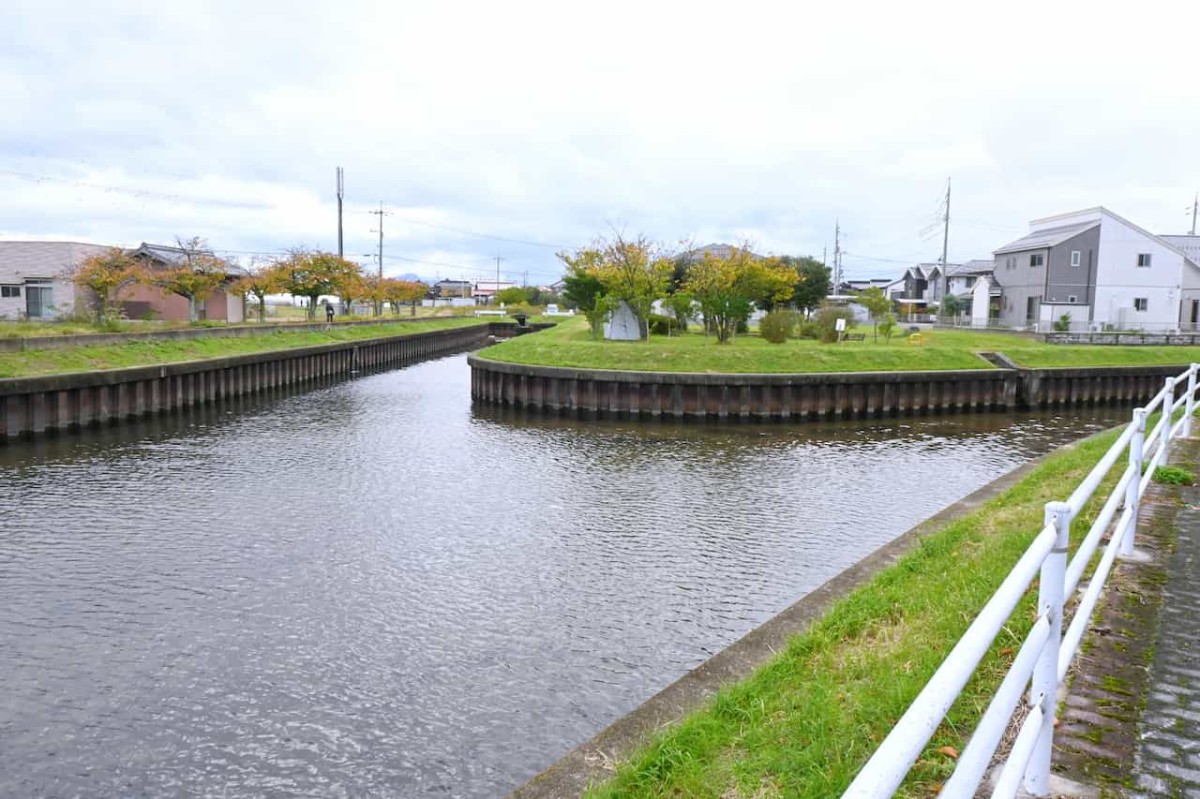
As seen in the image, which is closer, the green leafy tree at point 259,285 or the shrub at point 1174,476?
the shrub at point 1174,476

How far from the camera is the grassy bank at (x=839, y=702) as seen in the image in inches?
162

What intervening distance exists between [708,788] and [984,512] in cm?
685

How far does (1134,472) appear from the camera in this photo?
547 centimetres

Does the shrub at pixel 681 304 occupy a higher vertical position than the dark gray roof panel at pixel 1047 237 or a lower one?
lower

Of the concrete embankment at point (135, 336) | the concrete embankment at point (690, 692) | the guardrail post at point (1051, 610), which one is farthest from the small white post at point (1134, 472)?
the concrete embankment at point (135, 336)

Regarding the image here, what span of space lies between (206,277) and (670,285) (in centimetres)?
2371

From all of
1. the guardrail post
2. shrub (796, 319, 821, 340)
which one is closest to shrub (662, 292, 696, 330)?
shrub (796, 319, 821, 340)

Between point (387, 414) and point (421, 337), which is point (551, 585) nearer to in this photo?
point (387, 414)

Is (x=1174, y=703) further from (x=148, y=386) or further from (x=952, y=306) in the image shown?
(x=952, y=306)

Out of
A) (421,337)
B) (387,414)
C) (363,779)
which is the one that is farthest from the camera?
(421,337)

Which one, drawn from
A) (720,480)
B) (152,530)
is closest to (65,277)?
(152,530)

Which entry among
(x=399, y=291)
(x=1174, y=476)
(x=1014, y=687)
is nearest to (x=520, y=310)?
(x=399, y=291)

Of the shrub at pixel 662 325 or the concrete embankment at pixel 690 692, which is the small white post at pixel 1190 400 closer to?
the concrete embankment at pixel 690 692

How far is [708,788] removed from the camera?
4.24 meters
